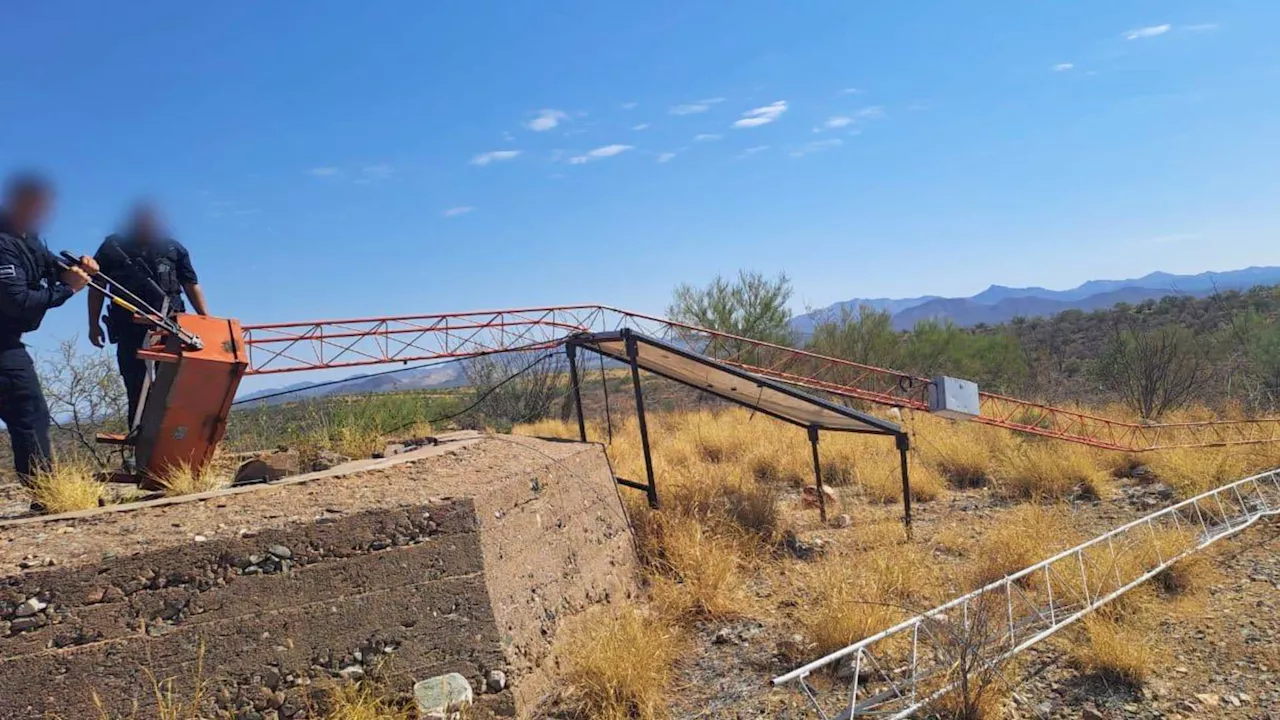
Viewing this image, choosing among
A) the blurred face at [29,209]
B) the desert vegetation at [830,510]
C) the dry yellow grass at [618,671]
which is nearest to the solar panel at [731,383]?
the desert vegetation at [830,510]

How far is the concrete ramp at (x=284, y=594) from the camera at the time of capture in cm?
366

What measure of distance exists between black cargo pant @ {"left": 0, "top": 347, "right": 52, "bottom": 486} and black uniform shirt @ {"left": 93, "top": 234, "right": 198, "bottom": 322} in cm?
75

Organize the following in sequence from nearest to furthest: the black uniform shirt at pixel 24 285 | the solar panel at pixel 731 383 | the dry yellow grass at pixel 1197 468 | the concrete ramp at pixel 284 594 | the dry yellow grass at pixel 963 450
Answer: the concrete ramp at pixel 284 594, the black uniform shirt at pixel 24 285, the solar panel at pixel 731 383, the dry yellow grass at pixel 1197 468, the dry yellow grass at pixel 963 450

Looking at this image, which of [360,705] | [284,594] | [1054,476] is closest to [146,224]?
[284,594]

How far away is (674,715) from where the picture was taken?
15.3ft

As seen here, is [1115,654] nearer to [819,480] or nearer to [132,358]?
[819,480]

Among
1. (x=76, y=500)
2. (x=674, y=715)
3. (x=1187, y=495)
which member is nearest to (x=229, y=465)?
(x=76, y=500)

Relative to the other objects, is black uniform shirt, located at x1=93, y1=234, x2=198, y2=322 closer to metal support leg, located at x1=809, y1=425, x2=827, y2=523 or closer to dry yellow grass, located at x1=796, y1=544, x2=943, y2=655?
dry yellow grass, located at x1=796, y1=544, x2=943, y2=655

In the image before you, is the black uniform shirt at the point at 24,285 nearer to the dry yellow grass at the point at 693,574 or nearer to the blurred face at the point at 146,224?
the blurred face at the point at 146,224

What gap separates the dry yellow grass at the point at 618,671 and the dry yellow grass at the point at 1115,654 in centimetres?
284

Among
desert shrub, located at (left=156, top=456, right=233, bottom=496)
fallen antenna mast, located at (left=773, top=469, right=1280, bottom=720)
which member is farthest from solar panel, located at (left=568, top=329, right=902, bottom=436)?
desert shrub, located at (left=156, top=456, right=233, bottom=496)

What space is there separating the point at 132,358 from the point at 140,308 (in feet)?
1.58

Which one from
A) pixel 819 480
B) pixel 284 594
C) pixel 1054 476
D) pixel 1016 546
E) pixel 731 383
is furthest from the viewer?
pixel 1054 476

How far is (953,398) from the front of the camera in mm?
9609
